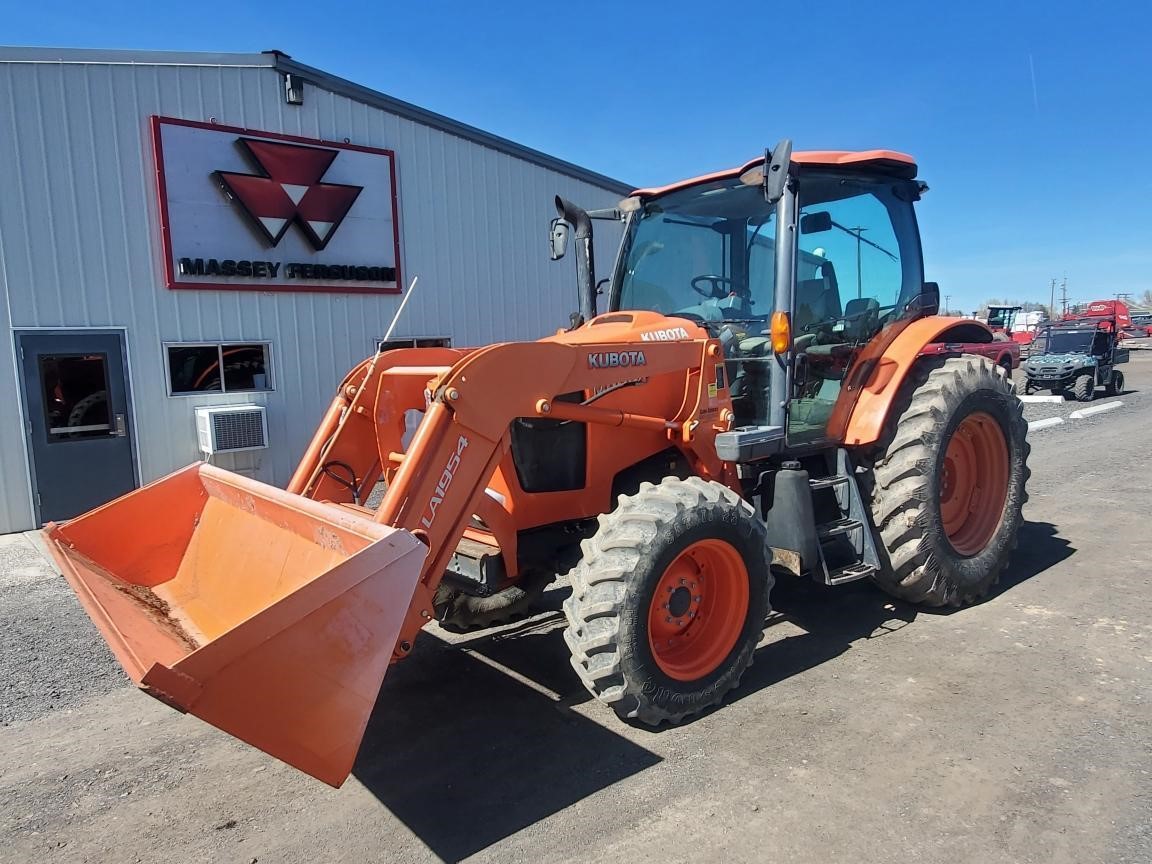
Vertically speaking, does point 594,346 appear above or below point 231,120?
below

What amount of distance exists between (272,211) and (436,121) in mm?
2573

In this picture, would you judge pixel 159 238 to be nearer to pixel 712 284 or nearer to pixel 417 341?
pixel 417 341

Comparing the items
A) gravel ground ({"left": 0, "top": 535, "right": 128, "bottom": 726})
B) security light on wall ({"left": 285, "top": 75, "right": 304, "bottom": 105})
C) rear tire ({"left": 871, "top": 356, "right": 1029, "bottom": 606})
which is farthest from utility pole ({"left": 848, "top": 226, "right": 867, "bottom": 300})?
security light on wall ({"left": 285, "top": 75, "right": 304, "bottom": 105})

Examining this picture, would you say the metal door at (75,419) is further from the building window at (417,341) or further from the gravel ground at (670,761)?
the gravel ground at (670,761)

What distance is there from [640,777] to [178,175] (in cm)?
810

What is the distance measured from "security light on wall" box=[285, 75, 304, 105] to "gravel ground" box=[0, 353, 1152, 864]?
6.64 meters

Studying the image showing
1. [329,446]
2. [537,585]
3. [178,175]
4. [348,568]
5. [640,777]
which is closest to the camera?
[348,568]

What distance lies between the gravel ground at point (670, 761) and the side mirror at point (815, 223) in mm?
2294

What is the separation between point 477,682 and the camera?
405 centimetres

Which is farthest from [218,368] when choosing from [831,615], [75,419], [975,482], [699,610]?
[975,482]

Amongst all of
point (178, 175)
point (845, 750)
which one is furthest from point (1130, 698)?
point (178, 175)

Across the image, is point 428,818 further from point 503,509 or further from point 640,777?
point 503,509

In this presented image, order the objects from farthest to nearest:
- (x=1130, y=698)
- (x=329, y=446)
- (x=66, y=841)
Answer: (x=329, y=446) < (x=1130, y=698) < (x=66, y=841)

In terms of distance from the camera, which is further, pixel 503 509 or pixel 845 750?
pixel 503 509
